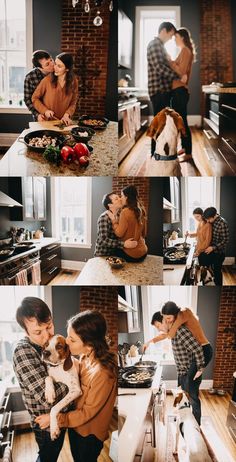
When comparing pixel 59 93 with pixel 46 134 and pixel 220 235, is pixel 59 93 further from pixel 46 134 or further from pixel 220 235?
pixel 220 235

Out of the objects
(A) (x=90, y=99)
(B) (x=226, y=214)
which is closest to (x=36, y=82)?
(A) (x=90, y=99)

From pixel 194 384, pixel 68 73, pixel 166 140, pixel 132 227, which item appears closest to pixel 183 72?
pixel 166 140

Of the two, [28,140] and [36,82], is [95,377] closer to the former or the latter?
[28,140]

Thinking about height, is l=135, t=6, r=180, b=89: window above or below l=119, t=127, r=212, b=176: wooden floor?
above

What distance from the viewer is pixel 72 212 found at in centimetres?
312

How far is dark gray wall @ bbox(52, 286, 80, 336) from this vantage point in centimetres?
316

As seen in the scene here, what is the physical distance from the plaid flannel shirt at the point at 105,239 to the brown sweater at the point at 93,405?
2.08 feet

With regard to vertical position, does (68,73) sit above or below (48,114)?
above

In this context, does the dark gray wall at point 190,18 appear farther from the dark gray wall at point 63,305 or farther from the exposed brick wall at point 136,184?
the dark gray wall at point 63,305

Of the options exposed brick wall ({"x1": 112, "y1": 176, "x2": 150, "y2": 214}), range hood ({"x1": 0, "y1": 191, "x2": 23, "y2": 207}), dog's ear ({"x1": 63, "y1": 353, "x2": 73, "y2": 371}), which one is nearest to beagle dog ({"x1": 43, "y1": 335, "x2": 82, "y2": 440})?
dog's ear ({"x1": 63, "y1": 353, "x2": 73, "y2": 371})

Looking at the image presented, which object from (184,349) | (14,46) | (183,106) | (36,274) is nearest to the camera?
(14,46)

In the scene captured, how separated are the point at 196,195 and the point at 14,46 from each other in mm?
1282

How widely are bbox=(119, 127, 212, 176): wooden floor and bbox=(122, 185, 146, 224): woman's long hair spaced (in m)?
0.09

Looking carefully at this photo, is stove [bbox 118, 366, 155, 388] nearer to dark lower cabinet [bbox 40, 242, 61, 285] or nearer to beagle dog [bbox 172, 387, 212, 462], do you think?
beagle dog [bbox 172, 387, 212, 462]
